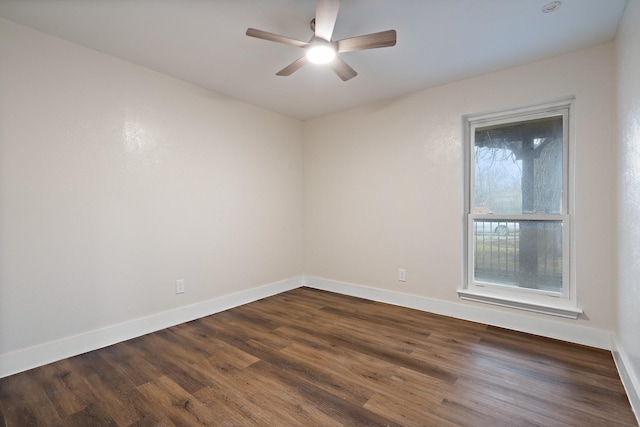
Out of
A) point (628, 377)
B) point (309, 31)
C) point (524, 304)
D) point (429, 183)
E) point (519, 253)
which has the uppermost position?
point (309, 31)

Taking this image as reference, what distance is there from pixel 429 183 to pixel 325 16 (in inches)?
82.1

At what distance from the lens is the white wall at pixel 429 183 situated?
7.88 ft

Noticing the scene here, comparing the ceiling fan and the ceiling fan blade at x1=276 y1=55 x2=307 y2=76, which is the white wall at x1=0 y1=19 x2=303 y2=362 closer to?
the ceiling fan blade at x1=276 y1=55 x2=307 y2=76

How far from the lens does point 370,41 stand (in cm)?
194

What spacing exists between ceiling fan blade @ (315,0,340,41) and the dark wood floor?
2281 mm

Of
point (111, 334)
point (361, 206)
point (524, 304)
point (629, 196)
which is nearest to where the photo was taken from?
point (629, 196)

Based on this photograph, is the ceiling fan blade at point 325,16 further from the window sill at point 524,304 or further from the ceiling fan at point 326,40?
the window sill at point 524,304

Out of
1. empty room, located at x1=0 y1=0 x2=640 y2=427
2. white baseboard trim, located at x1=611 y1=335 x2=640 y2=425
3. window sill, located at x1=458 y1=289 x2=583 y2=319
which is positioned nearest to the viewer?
white baseboard trim, located at x1=611 y1=335 x2=640 y2=425

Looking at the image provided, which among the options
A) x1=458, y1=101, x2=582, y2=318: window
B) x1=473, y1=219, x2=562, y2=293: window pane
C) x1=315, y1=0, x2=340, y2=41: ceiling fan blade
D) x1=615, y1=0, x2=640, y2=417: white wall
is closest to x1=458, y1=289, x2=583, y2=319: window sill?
x1=458, y1=101, x2=582, y2=318: window

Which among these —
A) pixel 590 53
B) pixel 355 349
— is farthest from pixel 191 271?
pixel 590 53

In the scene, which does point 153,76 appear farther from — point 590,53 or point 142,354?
point 590,53

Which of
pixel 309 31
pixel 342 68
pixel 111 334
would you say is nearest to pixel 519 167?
pixel 342 68

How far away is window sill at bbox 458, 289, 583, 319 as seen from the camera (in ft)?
8.21

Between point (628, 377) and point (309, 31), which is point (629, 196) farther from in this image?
point (309, 31)
